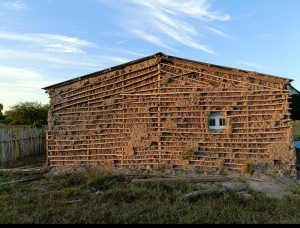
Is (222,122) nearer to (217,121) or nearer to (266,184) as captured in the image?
(217,121)

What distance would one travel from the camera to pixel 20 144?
11758mm

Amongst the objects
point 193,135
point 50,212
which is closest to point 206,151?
point 193,135

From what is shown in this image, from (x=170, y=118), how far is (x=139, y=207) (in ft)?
14.6

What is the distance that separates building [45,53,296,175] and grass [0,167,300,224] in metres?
Answer: 2.05

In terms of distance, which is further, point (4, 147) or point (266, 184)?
point (4, 147)

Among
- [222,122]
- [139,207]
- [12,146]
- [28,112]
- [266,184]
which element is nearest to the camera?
[139,207]

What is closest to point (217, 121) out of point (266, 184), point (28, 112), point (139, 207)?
point (266, 184)

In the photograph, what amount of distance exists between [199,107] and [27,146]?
1004 centimetres

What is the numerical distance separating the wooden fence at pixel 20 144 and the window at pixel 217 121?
1008 cm

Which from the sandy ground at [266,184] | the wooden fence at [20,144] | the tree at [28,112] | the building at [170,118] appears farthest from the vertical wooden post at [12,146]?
the tree at [28,112]

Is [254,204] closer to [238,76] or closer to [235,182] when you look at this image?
[235,182]

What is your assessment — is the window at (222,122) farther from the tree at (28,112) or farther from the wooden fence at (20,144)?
the tree at (28,112)
